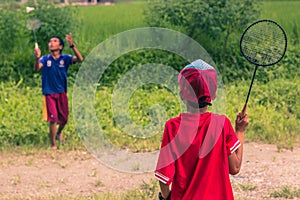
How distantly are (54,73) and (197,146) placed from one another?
4061 mm

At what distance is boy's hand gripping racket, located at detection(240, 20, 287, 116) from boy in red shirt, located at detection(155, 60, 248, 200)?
1.69ft

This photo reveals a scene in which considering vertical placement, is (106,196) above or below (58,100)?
below

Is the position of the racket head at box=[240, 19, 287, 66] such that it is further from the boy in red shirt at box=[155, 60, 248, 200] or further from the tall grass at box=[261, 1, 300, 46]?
the tall grass at box=[261, 1, 300, 46]

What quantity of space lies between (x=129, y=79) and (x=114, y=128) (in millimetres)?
1704

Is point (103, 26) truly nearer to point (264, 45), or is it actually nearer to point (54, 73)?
point (54, 73)

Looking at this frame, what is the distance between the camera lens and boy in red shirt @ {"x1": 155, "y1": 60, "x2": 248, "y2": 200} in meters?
2.91

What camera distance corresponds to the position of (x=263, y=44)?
3.40 meters

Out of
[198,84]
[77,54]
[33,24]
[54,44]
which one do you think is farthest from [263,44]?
[33,24]

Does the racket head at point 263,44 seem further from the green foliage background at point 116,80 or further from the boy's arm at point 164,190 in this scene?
the green foliage background at point 116,80

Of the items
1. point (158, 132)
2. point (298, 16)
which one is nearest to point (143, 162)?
point (158, 132)

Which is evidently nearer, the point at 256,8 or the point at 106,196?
the point at 106,196

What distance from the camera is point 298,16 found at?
13.6 m

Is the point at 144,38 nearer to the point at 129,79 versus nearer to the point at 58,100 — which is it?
the point at 129,79

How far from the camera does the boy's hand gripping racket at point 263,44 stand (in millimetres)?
3346
